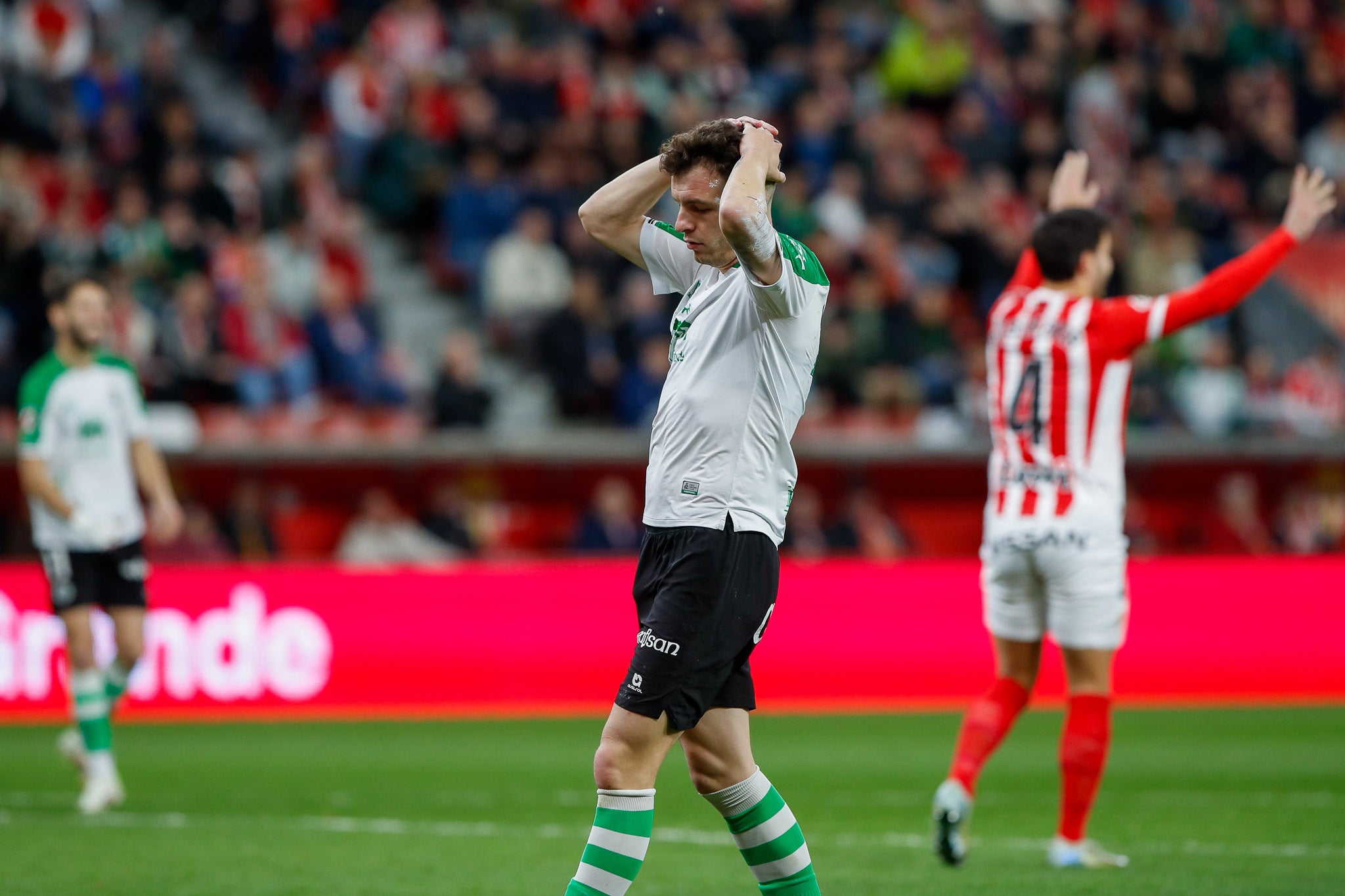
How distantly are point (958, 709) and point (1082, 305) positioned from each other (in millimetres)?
7645

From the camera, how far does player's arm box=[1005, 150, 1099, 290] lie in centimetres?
744

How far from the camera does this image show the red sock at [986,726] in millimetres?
6770

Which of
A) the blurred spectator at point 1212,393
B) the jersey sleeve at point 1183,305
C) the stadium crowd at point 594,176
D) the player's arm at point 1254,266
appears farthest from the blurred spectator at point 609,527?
the player's arm at point 1254,266

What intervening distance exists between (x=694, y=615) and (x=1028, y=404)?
2.71 m

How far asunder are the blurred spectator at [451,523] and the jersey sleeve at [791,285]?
38.4ft

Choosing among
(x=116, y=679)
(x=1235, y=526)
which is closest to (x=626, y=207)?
(x=116, y=679)

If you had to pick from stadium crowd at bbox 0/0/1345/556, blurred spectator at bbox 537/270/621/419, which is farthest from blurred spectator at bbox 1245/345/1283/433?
blurred spectator at bbox 537/270/621/419

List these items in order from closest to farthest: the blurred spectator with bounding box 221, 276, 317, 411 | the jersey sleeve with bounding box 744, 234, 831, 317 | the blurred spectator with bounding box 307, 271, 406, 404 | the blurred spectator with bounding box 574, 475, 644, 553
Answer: the jersey sleeve with bounding box 744, 234, 831, 317 → the blurred spectator with bounding box 221, 276, 317, 411 → the blurred spectator with bounding box 574, 475, 644, 553 → the blurred spectator with bounding box 307, 271, 406, 404

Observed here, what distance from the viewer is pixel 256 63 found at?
63.5 ft

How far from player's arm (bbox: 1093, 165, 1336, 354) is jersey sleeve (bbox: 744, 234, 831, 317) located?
212cm

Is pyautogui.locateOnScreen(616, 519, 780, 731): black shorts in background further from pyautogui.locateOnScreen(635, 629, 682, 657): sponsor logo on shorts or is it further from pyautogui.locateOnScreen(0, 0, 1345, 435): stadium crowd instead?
pyautogui.locateOnScreen(0, 0, 1345, 435): stadium crowd

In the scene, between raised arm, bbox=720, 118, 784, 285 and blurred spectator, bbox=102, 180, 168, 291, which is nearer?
raised arm, bbox=720, 118, 784, 285

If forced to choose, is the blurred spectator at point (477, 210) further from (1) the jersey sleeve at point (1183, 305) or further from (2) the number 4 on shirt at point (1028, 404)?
(1) the jersey sleeve at point (1183, 305)

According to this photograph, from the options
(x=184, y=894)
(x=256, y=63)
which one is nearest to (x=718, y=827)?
(x=184, y=894)
